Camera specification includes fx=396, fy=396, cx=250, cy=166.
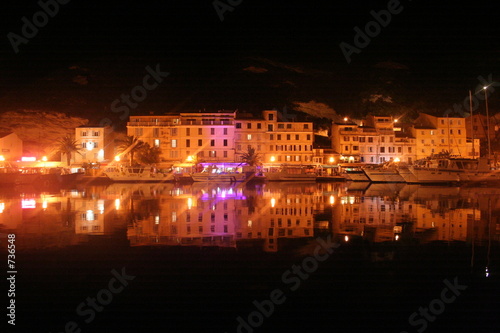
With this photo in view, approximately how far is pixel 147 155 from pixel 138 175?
16.7 feet

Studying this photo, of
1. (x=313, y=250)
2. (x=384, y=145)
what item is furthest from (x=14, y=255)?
(x=384, y=145)

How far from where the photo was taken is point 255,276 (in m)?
7.21

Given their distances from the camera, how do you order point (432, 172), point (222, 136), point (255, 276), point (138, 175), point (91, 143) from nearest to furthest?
point (255, 276), point (432, 172), point (138, 175), point (222, 136), point (91, 143)

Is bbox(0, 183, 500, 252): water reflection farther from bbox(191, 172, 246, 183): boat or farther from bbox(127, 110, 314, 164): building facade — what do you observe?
bbox(127, 110, 314, 164): building facade

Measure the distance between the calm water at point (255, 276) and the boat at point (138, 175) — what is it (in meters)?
28.2

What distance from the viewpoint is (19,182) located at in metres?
35.6

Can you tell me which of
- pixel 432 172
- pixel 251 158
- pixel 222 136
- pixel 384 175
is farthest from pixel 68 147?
pixel 432 172

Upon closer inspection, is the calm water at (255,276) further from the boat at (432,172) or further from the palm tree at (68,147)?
the palm tree at (68,147)

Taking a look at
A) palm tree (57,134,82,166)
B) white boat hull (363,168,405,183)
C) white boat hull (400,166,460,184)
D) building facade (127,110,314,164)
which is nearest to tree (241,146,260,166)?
building facade (127,110,314,164)

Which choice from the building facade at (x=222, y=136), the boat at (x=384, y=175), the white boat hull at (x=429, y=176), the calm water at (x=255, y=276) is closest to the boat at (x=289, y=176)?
the building facade at (x=222, y=136)

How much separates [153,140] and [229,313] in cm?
4519

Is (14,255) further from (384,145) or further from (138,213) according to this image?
(384,145)

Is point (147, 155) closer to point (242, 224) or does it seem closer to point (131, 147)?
point (131, 147)

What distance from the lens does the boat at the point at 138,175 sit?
40875 millimetres
